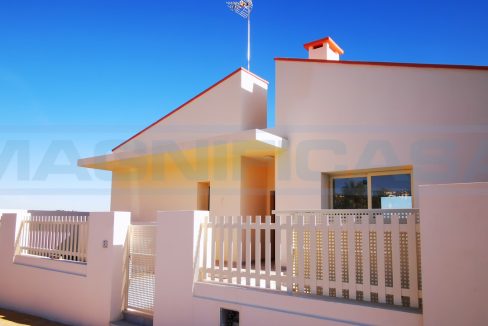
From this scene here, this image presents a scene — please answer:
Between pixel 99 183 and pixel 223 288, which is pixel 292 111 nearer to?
pixel 223 288

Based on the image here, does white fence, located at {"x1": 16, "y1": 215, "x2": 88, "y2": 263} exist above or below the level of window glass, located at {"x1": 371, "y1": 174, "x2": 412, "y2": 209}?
below

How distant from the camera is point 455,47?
11.3 metres

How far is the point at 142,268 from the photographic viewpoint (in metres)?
7.06

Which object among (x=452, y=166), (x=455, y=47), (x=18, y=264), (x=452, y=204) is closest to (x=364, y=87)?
(x=452, y=166)

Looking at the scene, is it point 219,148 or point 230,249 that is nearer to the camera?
point 230,249

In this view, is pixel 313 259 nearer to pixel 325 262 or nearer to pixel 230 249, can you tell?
pixel 325 262

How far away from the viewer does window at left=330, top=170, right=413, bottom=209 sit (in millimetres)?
9273

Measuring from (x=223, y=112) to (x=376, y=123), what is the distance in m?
5.49

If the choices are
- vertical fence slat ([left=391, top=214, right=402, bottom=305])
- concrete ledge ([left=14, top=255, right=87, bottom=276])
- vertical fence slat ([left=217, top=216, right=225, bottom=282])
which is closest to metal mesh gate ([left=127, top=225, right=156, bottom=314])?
concrete ledge ([left=14, top=255, right=87, bottom=276])

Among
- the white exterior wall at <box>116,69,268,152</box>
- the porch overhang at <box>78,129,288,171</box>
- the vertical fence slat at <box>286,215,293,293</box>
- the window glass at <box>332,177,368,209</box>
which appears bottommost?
the vertical fence slat at <box>286,215,293,293</box>

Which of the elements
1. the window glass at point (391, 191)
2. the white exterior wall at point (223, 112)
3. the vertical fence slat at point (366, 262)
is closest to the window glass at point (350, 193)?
the window glass at point (391, 191)

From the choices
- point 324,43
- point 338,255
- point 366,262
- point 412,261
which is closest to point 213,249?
point 338,255

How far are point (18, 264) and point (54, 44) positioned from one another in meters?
7.49

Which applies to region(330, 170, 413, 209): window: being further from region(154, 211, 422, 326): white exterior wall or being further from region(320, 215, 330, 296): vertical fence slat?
region(154, 211, 422, 326): white exterior wall
